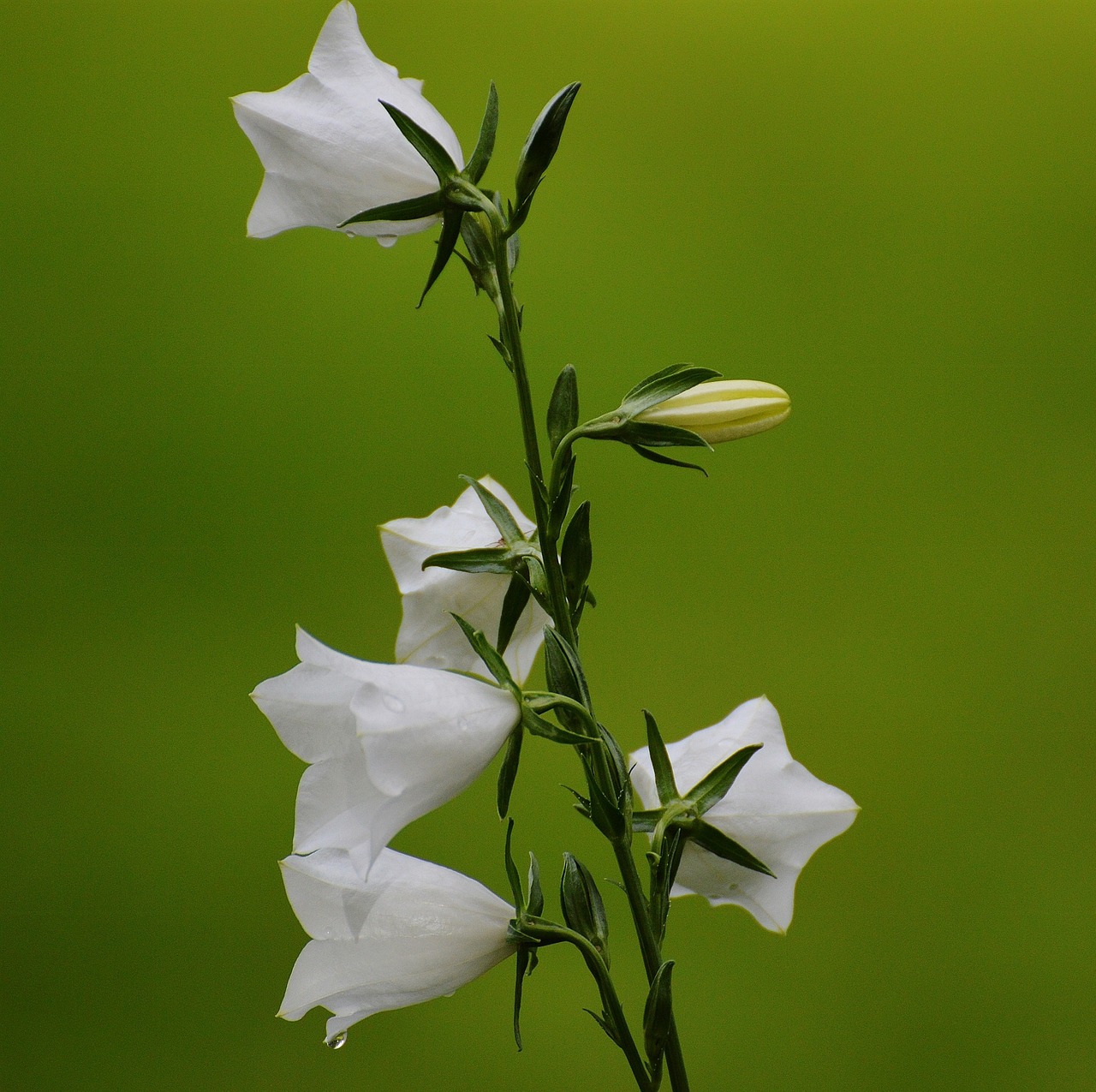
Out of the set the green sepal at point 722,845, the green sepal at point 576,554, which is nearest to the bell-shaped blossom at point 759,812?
the green sepal at point 722,845

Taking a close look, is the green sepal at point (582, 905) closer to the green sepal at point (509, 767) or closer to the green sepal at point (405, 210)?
the green sepal at point (509, 767)

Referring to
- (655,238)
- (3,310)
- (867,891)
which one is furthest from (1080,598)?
(3,310)

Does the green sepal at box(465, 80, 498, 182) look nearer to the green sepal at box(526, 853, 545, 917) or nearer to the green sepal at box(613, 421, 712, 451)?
the green sepal at box(613, 421, 712, 451)

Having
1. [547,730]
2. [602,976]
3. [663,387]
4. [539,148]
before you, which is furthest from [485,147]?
[602,976]

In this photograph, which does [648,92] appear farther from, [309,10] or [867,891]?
[867,891]

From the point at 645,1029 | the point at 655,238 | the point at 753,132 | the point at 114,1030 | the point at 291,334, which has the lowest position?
the point at 114,1030

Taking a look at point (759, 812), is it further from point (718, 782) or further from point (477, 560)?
point (477, 560)

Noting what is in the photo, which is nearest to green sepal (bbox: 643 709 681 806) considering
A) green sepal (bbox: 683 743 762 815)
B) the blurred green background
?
green sepal (bbox: 683 743 762 815)
